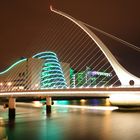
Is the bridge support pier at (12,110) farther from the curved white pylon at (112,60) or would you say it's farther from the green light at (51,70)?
the green light at (51,70)

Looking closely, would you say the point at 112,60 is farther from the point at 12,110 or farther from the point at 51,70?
the point at 51,70

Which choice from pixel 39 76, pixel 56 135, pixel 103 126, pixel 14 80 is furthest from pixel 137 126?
pixel 14 80

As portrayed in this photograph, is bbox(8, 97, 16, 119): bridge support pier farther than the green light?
No

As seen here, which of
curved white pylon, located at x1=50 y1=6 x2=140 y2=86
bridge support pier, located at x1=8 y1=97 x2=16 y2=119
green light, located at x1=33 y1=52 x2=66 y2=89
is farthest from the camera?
green light, located at x1=33 y1=52 x2=66 y2=89

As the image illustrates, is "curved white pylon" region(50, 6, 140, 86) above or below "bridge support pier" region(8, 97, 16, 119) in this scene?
above

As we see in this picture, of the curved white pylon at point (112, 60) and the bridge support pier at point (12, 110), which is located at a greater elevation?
the curved white pylon at point (112, 60)

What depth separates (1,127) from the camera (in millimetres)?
22562

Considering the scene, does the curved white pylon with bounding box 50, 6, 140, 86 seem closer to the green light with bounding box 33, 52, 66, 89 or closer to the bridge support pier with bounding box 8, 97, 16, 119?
the bridge support pier with bounding box 8, 97, 16, 119

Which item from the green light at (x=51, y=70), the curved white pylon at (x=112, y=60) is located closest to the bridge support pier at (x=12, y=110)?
the curved white pylon at (x=112, y=60)

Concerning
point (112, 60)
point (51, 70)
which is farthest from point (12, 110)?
point (51, 70)

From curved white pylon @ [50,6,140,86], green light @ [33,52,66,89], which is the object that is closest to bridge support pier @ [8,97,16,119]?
curved white pylon @ [50,6,140,86]

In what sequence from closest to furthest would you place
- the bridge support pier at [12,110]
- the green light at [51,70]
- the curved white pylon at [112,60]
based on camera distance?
the curved white pylon at [112,60], the bridge support pier at [12,110], the green light at [51,70]

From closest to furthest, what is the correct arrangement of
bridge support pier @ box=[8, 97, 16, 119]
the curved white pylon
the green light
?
1. the curved white pylon
2. bridge support pier @ box=[8, 97, 16, 119]
3. the green light

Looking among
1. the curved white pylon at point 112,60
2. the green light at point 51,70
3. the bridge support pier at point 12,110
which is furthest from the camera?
the green light at point 51,70
